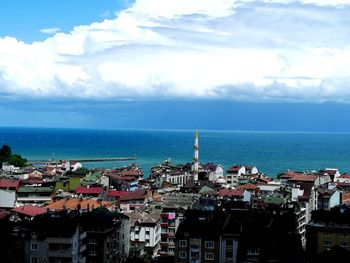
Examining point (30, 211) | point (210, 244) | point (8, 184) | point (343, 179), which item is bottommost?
point (210, 244)

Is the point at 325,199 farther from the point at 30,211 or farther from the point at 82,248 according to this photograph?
the point at 82,248

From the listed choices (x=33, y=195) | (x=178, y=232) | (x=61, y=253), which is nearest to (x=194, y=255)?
(x=178, y=232)

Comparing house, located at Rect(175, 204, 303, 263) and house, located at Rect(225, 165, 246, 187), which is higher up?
house, located at Rect(225, 165, 246, 187)

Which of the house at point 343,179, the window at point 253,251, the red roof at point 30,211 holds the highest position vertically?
the house at point 343,179

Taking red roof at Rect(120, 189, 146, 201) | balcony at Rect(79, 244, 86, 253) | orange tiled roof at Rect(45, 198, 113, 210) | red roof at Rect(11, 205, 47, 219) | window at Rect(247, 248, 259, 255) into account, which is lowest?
balcony at Rect(79, 244, 86, 253)

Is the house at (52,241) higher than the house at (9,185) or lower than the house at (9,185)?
lower

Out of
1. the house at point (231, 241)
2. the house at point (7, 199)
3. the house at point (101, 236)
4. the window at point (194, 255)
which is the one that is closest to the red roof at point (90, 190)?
the house at point (7, 199)

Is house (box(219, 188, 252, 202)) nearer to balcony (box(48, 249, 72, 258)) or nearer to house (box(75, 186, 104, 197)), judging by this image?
house (box(75, 186, 104, 197))

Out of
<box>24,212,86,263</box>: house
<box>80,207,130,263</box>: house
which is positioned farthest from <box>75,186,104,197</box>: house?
<box>24,212,86,263</box>: house

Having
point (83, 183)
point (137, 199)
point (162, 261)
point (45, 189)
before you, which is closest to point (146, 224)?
point (162, 261)

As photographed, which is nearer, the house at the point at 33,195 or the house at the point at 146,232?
the house at the point at 146,232

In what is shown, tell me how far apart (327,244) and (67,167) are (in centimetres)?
7064

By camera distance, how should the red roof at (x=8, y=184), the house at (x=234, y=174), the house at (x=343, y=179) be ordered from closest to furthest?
the red roof at (x=8, y=184), the house at (x=343, y=179), the house at (x=234, y=174)

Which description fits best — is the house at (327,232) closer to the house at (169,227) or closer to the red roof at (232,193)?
the house at (169,227)
